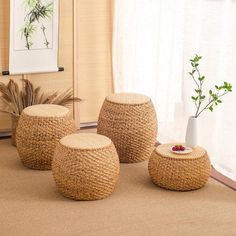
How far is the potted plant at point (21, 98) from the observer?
14.0ft

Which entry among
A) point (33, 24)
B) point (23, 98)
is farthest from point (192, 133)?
point (33, 24)

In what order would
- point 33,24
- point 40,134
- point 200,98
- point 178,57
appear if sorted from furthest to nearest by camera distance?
point 33,24, point 178,57, point 40,134, point 200,98

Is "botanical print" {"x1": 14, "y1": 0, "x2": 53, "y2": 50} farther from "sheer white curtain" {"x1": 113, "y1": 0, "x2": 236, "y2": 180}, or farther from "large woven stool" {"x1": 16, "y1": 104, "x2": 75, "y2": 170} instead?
"large woven stool" {"x1": 16, "y1": 104, "x2": 75, "y2": 170}

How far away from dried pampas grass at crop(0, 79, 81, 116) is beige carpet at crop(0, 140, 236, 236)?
72cm

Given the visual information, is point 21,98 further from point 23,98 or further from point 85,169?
point 85,169

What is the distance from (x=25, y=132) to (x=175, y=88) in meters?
1.24

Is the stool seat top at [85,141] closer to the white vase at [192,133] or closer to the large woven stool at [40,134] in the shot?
the large woven stool at [40,134]

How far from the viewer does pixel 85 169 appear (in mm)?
3232

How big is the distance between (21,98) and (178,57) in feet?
4.09

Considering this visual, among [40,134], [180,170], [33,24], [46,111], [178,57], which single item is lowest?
[180,170]

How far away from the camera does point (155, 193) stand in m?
3.45

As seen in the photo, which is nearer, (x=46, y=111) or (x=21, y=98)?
(x=46, y=111)

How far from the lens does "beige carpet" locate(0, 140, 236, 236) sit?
9.71 feet

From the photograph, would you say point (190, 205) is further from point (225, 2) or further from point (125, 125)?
point (225, 2)
